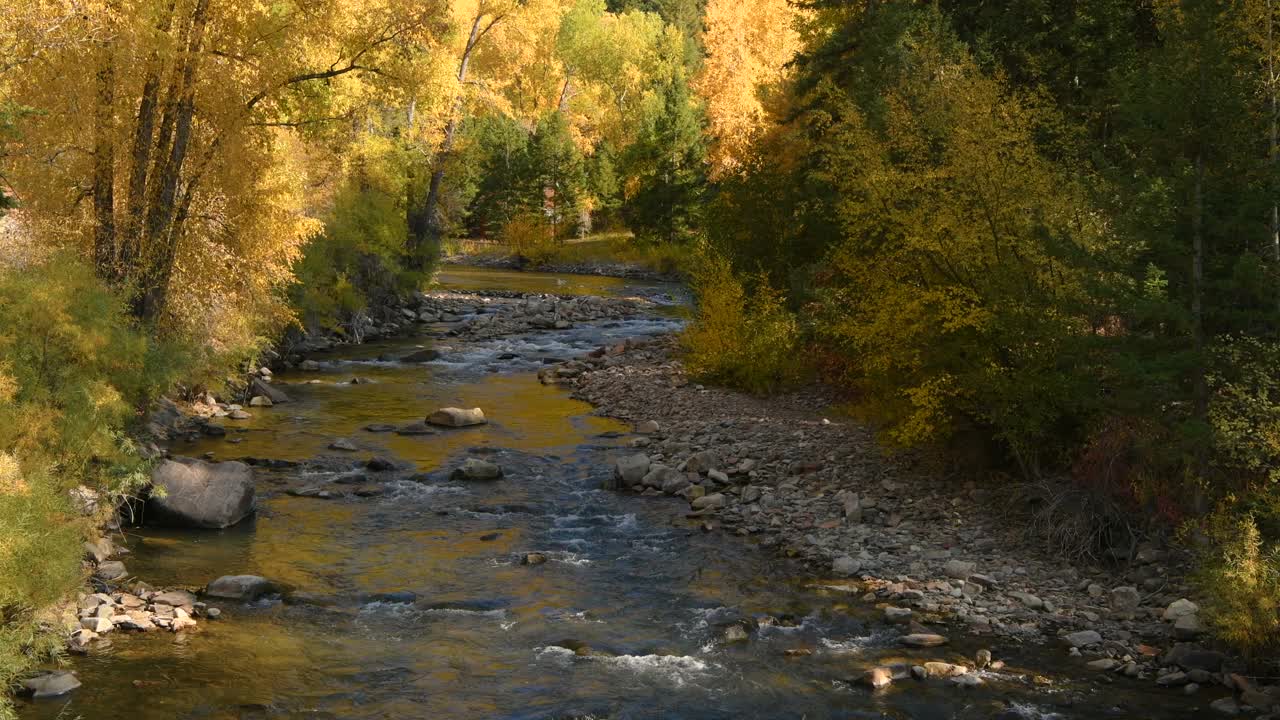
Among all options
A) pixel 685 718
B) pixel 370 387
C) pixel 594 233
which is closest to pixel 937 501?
pixel 685 718

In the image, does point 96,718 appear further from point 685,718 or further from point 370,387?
Result: point 370,387

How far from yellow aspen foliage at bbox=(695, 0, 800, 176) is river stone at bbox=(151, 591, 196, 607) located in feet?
110

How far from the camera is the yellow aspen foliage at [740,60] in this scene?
142 feet

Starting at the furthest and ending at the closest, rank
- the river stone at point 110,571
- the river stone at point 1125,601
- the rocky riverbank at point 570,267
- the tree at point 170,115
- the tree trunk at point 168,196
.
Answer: the rocky riverbank at point 570,267
the tree trunk at point 168,196
the tree at point 170,115
the river stone at point 110,571
the river stone at point 1125,601

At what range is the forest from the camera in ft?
34.1

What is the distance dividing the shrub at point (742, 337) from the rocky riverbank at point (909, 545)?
4.11 ft

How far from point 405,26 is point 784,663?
34.0ft

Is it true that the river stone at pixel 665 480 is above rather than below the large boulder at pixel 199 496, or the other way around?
below

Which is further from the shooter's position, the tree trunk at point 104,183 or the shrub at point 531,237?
the shrub at point 531,237

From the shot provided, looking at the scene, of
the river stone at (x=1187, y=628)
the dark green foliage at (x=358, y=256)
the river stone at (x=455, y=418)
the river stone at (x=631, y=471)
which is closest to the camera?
the river stone at (x=1187, y=628)

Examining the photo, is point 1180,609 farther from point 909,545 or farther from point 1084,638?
point 909,545

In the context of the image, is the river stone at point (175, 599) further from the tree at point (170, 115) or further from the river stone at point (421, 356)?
the river stone at point (421, 356)

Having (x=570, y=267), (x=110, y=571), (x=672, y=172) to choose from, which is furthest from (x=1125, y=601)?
(x=570, y=267)

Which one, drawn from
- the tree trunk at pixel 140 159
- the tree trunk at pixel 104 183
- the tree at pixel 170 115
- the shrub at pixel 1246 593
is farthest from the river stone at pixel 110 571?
the shrub at pixel 1246 593
